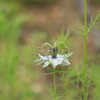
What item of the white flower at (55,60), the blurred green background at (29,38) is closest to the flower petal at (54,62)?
the white flower at (55,60)

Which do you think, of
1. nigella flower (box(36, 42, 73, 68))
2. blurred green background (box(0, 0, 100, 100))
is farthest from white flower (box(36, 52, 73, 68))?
blurred green background (box(0, 0, 100, 100))

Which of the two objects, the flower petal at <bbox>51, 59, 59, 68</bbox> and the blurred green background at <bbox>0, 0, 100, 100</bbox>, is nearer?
the flower petal at <bbox>51, 59, 59, 68</bbox>

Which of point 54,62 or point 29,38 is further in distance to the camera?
point 29,38

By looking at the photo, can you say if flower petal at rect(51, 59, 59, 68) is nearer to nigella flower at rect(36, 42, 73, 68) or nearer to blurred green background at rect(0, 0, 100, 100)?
nigella flower at rect(36, 42, 73, 68)

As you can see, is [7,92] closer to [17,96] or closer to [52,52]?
[17,96]

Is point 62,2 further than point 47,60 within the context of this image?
Yes

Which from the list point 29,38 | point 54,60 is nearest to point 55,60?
point 54,60

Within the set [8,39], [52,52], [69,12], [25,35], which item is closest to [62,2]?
[69,12]

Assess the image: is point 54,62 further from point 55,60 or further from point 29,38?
point 29,38

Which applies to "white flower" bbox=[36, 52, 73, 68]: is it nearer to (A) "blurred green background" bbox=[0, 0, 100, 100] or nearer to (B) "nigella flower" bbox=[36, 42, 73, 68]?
(B) "nigella flower" bbox=[36, 42, 73, 68]
